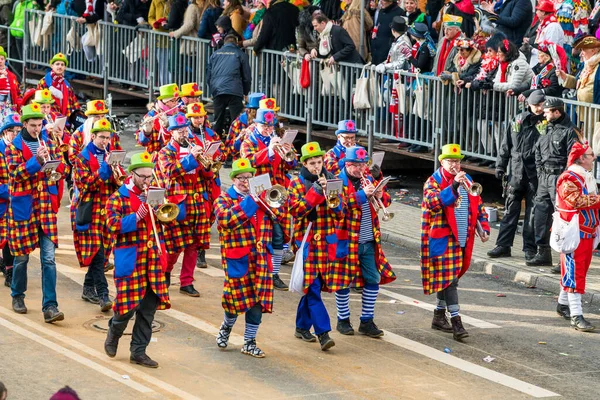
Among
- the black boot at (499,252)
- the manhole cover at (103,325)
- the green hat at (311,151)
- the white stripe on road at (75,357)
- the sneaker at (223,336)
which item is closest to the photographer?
the white stripe on road at (75,357)

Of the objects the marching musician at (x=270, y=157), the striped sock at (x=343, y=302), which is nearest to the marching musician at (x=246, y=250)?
the striped sock at (x=343, y=302)

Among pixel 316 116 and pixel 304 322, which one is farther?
pixel 316 116

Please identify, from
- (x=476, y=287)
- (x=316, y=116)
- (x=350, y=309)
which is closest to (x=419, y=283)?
(x=476, y=287)

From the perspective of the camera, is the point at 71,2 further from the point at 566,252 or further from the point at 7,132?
the point at 566,252

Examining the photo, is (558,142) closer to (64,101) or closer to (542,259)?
(542,259)

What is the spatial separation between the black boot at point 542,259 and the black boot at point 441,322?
2.79 meters

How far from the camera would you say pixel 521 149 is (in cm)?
1552

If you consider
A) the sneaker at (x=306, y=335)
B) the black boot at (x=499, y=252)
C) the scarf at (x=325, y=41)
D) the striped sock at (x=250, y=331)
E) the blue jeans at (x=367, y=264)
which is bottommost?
the sneaker at (x=306, y=335)

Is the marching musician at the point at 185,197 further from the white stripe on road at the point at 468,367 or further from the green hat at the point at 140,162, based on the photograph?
the white stripe on road at the point at 468,367

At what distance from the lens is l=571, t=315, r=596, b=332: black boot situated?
1284 cm

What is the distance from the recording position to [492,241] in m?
16.5

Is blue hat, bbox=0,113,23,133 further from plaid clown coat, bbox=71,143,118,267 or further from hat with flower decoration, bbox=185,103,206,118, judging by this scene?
hat with flower decoration, bbox=185,103,206,118

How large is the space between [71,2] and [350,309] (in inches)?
559

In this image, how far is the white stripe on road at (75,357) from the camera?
10758mm
